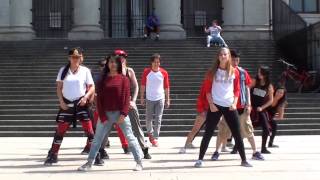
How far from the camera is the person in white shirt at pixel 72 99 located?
30.6 ft

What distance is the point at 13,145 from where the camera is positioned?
12820 mm

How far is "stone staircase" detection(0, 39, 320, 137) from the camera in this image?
1573cm

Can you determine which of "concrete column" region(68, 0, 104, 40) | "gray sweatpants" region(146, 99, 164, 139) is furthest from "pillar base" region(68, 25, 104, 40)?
"gray sweatpants" region(146, 99, 164, 139)

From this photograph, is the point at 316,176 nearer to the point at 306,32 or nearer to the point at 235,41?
the point at 306,32

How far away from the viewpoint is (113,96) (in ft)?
28.0

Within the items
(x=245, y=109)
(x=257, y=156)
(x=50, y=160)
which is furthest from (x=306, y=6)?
(x=50, y=160)

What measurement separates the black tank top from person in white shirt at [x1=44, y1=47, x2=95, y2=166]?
3.06m

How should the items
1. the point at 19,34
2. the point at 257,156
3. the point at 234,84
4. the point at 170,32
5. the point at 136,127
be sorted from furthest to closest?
the point at 19,34 → the point at 170,32 → the point at 136,127 → the point at 257,156 → the point at 234,84

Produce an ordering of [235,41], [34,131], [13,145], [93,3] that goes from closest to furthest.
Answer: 1. [13,145]
2. [34,131]
3. [235,41]
4. [93,3]

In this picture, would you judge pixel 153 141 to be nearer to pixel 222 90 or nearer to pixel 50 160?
pixel 50 160

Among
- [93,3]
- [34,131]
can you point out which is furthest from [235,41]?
[34,131]

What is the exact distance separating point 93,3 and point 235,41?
7.38 metres

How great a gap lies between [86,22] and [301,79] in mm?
12061

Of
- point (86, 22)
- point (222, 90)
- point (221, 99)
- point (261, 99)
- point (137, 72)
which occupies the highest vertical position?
point (86, 22)
